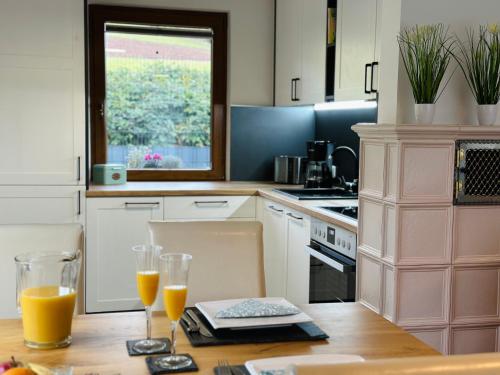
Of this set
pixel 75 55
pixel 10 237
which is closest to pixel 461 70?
pixel 10 237

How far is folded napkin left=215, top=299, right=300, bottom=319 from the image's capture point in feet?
5.39

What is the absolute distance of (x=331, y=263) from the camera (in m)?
2.99

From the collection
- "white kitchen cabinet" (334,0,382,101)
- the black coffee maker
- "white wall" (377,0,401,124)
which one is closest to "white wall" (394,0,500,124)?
"white wall" (377,0,401,124)

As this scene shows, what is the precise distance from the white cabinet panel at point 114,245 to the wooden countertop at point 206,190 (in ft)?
0.17

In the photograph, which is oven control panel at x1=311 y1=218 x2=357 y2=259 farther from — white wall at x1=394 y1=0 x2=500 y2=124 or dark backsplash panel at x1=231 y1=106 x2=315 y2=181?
dark backsplash panel at x1=231 y1=106 x2=315 y2=181

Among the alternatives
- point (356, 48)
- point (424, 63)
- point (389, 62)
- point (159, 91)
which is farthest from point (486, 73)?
point (159, 91)

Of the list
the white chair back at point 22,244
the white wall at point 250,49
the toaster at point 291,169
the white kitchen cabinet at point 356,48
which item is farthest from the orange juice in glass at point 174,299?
the white wall at point 250,49

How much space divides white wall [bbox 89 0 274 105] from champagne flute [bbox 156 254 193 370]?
3.51 m

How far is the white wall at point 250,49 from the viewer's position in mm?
4805

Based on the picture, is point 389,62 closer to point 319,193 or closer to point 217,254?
point 217,254

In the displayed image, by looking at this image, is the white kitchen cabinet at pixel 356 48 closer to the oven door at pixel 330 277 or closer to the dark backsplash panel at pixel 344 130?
the dark backsplash panel at pixel 344 130

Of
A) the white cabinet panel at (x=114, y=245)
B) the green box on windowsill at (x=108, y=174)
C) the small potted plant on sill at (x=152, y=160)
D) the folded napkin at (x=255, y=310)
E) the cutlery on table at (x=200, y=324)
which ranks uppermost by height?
the small potted plant on sill at (x=152, y=160)

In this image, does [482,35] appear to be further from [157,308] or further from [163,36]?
[163,36]

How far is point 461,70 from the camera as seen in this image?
2.57 m
